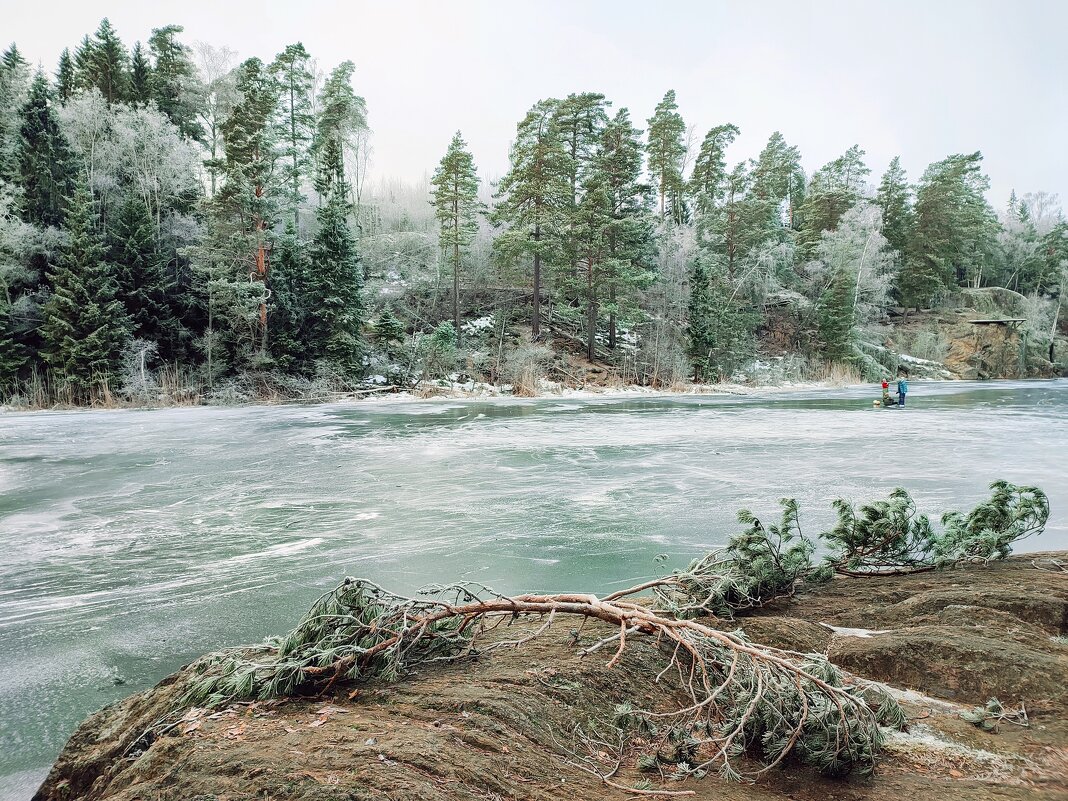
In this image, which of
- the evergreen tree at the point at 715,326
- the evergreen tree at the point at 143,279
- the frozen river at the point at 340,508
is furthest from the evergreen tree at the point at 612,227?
the evergreen tree at the point at 143,279

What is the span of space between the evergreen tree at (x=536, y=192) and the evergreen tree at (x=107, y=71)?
72.6 ft

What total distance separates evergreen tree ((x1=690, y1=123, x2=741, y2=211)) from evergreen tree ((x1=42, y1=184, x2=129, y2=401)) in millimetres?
41046

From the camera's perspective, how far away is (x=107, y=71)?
31.9 m

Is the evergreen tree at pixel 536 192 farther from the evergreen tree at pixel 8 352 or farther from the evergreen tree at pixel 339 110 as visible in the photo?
the evergreen tree at pixel 8 352

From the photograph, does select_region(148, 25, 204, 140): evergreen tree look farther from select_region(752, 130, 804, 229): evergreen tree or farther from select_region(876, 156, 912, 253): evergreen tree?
select_region(876, 156, 912, 253): evergreen tree

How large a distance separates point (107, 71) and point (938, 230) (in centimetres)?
6013

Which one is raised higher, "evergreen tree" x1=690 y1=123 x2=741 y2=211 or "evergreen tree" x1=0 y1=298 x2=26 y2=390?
"evergreen tree" x1=690 y1=123 x2=741 y2=211

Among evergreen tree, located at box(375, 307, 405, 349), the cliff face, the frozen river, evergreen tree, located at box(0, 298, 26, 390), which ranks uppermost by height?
evergreen tree, located at box(375, 307, 405, 349)

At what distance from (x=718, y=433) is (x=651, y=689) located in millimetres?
12455

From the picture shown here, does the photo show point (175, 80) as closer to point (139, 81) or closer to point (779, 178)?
point (139, 81)

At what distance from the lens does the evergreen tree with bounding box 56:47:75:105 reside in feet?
113

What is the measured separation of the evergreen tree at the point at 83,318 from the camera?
2058 centimetres

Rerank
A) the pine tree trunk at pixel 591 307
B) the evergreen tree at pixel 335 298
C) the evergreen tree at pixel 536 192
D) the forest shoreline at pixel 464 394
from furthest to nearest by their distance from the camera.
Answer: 1. the pine tree trunk at pixel 591 307
2. the evergreen tree at pixel 536 192
3. the evergreen tree at pixel 335 298
4. the forest shoreline at pixel 464 394

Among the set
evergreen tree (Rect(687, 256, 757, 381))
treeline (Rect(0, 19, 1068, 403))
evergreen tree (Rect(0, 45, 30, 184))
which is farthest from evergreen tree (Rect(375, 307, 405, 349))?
evergreen tree (Rect(687, 256, 757, 381))
